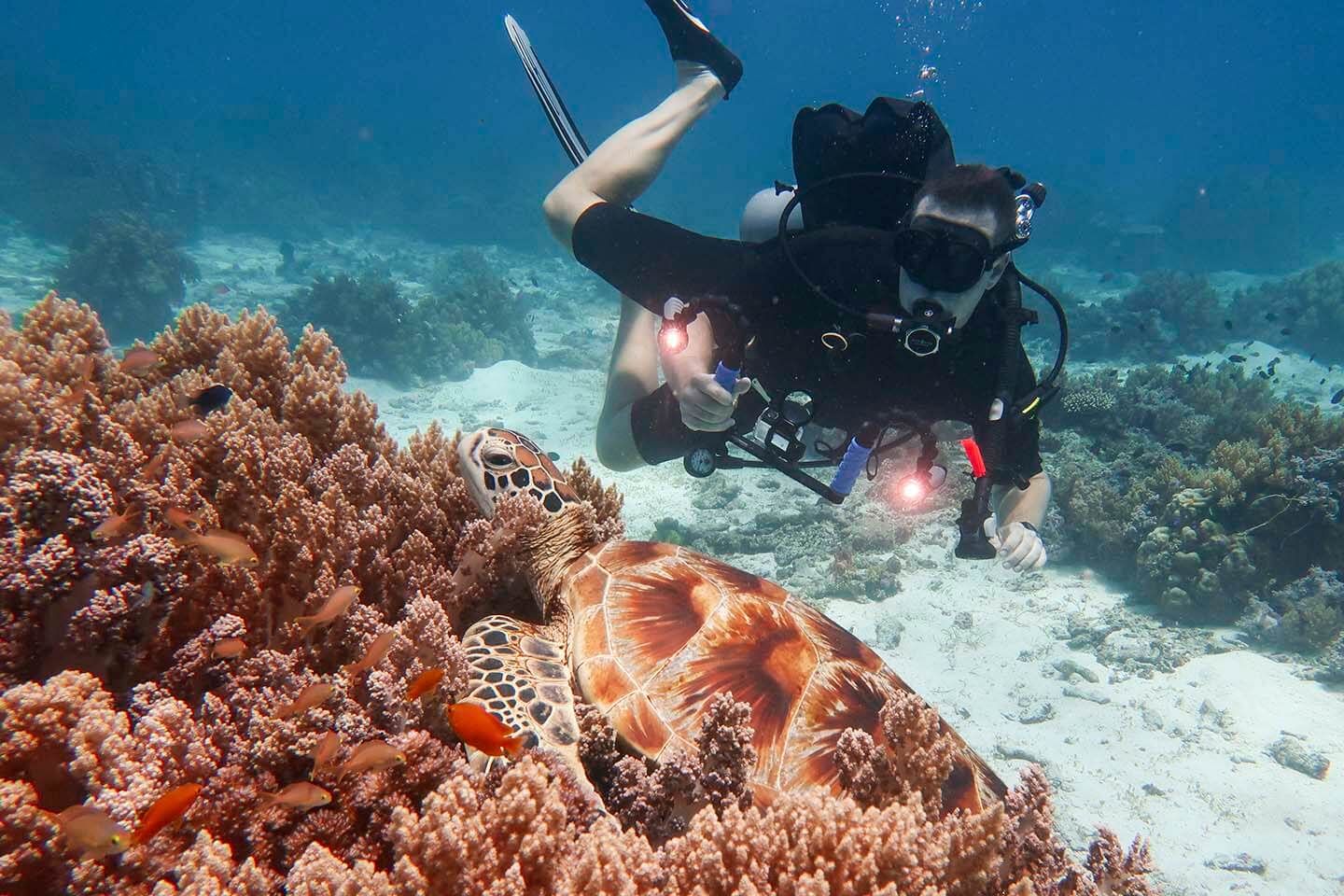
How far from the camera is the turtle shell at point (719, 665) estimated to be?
226cm

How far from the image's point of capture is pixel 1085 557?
27.9ft

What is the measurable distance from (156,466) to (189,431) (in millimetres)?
171

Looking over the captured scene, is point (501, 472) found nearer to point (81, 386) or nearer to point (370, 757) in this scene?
point (370, 757)

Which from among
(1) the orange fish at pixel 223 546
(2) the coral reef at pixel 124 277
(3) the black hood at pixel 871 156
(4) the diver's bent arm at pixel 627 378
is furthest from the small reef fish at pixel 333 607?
(2) the coral reef at pixel 124 277

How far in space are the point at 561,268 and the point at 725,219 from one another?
14.4 m

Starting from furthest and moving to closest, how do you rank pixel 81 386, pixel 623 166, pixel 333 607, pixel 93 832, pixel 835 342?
pixel 623 166, pixel 835 342, pixel 81 386, pixel 333 607, pixel 93 832

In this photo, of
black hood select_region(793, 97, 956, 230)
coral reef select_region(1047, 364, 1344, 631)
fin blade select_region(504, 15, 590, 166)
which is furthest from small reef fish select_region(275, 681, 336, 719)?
coral reef select_region(1047, 364, 1344, 631)

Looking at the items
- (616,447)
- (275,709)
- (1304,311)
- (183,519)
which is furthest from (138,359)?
(1304,311)

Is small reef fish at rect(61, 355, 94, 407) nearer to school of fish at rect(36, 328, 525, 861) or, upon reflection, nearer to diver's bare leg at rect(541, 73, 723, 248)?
school of fish at rect(36, 328, 525, 861)

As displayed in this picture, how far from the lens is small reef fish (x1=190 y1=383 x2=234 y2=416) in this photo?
268 cm

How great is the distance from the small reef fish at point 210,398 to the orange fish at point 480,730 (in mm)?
1978

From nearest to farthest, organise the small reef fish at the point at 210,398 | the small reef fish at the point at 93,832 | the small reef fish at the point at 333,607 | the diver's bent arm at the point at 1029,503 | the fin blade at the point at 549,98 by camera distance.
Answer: the small reef fish at the point at 93,832
the small reef fish at the point at 333,607
the small reef fish at the point at 210,398
the diver's bent arm at the point at 1029,503
the fin blade at the point at 549,98

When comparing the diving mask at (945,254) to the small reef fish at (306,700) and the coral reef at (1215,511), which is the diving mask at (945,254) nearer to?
the small reef fish at (306,700)

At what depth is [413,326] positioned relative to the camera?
15000 mm
